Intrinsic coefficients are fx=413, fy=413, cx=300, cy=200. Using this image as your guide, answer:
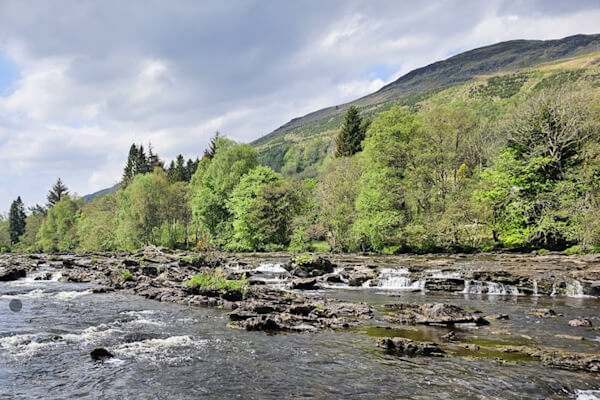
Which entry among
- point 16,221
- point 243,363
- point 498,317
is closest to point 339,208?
point 498,317

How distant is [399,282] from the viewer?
28812 mm

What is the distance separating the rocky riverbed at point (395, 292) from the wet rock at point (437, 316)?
40mm

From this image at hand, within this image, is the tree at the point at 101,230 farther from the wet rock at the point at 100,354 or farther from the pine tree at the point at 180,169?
the wet rock at the point at 100,354

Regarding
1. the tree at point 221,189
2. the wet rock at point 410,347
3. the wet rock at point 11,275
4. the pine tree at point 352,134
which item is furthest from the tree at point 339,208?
Result: the wet rock at point 410,347

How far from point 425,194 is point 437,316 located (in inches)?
1363

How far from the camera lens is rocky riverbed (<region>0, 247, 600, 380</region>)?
12734mm

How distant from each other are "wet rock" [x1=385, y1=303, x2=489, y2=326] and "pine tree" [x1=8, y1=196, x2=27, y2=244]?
157m

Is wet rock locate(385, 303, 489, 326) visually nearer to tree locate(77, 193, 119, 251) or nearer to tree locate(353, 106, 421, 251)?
tree locate(353, 106, 421, 251)

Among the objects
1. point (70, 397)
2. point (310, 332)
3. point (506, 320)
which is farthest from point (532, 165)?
point (70, 397)

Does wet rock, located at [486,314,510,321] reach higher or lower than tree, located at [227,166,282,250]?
lower

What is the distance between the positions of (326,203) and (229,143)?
96.1 feet

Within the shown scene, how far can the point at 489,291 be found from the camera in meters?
25.5

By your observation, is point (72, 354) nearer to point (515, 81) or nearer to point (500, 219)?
point (500, 219)

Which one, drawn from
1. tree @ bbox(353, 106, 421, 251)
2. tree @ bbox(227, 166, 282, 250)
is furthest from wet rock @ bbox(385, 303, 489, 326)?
tree @ bbox(227, 166, 282, 250)
